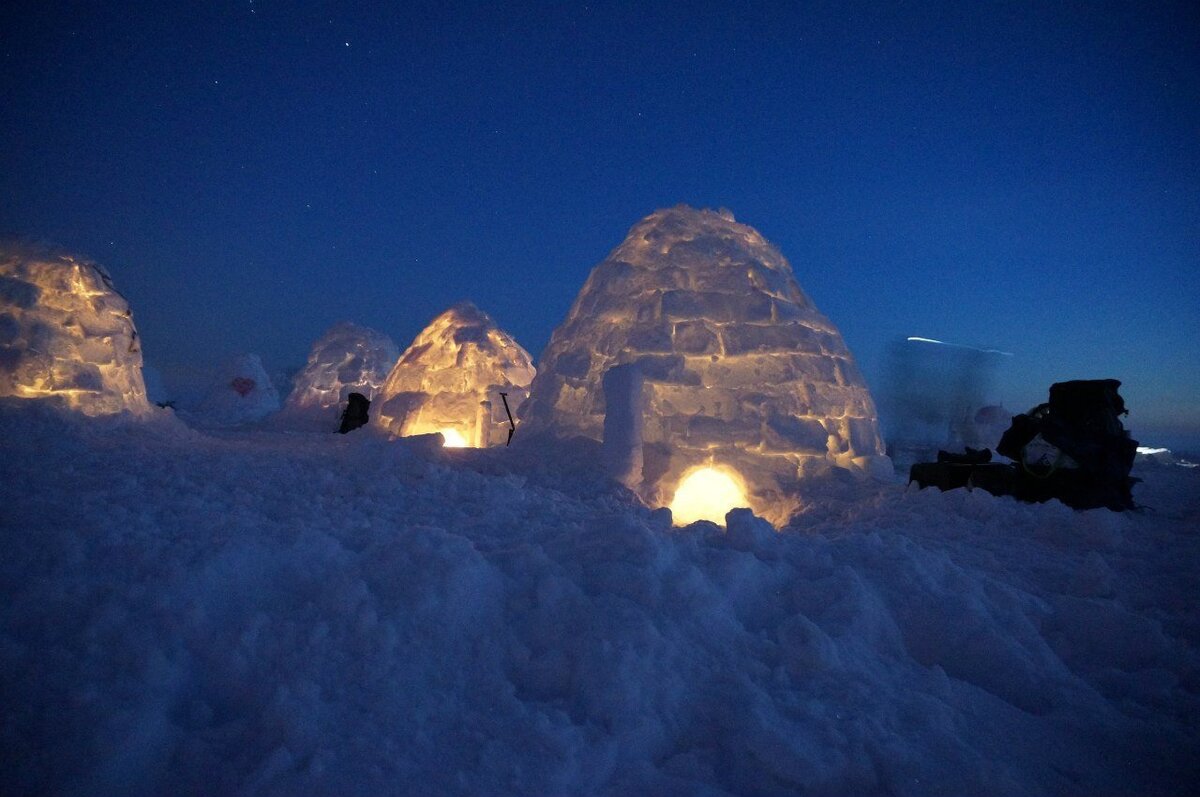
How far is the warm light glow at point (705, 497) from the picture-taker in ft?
19.4

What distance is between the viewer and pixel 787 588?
2.28 meters

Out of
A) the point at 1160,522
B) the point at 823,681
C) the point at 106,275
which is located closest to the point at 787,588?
the point at 823,681

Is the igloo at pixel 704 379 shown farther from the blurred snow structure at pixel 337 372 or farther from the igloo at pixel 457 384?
the blurred snow structure at pixel 337 372

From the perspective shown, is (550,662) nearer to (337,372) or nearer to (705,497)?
(705,497)

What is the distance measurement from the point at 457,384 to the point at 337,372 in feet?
17.9

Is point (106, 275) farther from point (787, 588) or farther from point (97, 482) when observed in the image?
point (787, 588)

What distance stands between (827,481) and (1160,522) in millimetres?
2505

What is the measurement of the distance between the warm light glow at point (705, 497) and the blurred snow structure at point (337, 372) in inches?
378

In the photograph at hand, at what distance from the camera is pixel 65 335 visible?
19.5ft

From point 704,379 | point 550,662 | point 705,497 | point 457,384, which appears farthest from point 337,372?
point 550,662

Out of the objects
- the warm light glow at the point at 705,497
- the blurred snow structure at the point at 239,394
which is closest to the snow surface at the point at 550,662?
the warm light glow at the point at 705,497

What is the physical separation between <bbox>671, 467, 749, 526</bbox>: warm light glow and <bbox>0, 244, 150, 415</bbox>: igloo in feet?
20.5

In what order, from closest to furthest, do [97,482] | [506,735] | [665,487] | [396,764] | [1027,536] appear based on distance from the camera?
1. [396,764]
2. [506,735]
3. [97,482]
4. [1027,536]
5. [665,487]

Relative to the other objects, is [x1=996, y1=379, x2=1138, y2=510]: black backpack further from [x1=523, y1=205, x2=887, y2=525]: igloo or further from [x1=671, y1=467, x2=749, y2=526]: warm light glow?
[x1=671, y1=467, x2=749, y2=526]: warm light glow
